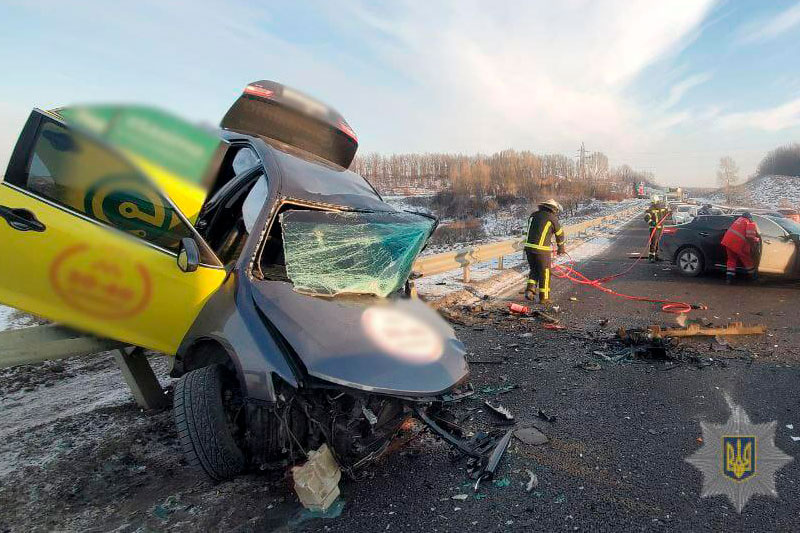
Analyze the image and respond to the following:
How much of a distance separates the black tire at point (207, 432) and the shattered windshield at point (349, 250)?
30.9 inches

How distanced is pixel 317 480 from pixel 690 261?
930 centimetres

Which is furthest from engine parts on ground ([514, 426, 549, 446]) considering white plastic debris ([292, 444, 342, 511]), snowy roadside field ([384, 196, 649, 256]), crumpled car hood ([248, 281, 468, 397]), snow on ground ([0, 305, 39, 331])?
snow on ground ([0, 305, 39, 331])

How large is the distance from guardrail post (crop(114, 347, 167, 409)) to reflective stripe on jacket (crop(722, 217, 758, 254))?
30.7 feet

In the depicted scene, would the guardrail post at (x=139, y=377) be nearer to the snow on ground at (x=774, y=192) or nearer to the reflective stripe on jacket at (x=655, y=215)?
the reflective stripe on jacket at (x=655, y=215)

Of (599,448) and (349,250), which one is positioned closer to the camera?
(599,448)

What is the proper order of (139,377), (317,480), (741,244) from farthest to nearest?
(741,244)
(139,377)
(317,480)

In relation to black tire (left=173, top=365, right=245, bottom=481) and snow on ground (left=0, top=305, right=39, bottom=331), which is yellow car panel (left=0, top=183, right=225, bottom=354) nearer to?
black tire (left=173, top=365, right=245, bottom=481)

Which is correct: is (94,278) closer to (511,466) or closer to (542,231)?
(511,466)

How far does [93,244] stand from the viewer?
268 centimetres

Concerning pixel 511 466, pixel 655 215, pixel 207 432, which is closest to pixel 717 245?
pixel 655 215

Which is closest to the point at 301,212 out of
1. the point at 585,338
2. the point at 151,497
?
the point at 151,497

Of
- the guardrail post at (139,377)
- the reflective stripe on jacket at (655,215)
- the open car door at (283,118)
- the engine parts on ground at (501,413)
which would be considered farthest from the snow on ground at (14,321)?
the reflective stripe on jacket at (655,215)

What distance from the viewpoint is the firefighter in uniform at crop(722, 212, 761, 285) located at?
7.84m

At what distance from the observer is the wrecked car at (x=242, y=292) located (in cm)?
240
